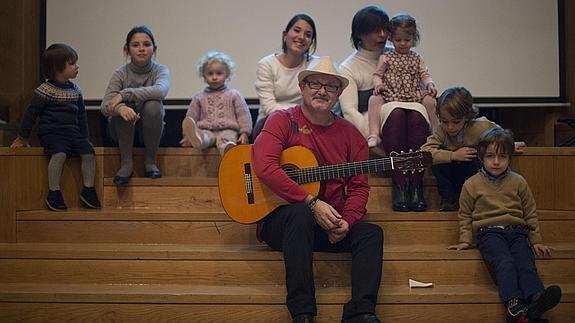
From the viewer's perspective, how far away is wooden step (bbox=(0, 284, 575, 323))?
3.10 metres

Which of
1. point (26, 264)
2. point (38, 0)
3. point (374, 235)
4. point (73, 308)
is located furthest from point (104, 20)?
point (374, 235)

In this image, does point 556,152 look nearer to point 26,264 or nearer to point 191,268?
point 191,268

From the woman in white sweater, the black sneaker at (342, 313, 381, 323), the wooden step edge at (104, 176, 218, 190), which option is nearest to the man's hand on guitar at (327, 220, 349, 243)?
the black sneaker at (342, 313, 381, 323)

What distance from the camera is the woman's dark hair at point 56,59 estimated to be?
12.6 ft

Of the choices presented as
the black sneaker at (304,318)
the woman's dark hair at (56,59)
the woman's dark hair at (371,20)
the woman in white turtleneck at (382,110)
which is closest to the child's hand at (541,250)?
the woman in white turtleneck at (382,110)

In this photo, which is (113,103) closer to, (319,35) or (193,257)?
(193,257)

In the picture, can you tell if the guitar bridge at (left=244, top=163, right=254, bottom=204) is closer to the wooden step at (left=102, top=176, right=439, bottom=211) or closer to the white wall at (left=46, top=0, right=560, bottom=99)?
the wooden step at (left=102, top=176, right=439, bottom=211)

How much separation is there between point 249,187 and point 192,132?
971mm

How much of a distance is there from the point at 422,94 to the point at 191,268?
151 cm

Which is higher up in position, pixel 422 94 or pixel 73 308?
pixel 422 94

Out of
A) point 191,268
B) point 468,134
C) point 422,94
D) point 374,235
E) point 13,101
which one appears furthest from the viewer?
point 13,101

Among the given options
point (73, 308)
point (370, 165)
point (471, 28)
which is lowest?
point (73, 308)

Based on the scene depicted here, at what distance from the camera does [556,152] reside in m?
3.87

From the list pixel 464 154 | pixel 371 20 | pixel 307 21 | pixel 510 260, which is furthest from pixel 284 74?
pixel 510 260
